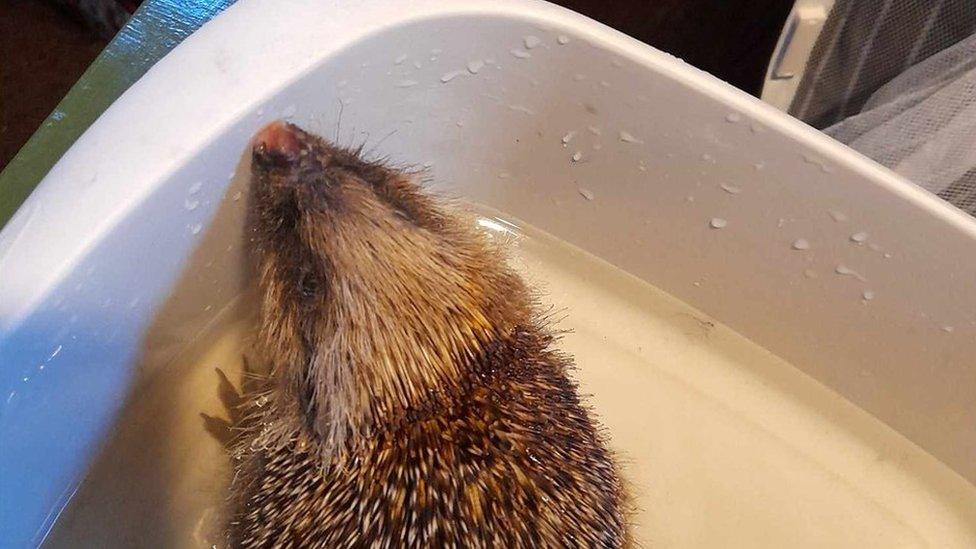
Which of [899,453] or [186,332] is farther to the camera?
[899,453]

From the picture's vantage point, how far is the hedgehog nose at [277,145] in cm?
112

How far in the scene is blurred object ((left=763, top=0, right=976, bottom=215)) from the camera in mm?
1310

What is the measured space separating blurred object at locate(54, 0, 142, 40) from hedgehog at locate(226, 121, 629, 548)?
0.97 metres

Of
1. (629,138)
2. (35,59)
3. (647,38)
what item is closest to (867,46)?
(629,138)

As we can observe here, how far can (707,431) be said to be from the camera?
5.23 ft

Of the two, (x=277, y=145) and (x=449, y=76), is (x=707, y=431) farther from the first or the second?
(x=277, y=145)

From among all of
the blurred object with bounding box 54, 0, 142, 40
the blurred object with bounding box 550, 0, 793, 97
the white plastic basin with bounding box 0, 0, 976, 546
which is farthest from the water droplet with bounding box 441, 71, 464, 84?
the blurred object with bounding box 54, 0, 142, 40

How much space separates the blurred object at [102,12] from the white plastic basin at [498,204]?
2.94 ft

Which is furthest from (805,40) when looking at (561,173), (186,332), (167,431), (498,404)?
(167,431)

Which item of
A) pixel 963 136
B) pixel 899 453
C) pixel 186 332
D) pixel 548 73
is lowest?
pixel 899 453

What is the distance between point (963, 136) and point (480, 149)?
2.60 feet

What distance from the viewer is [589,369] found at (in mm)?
1614

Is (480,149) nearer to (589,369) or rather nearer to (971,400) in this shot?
(589,369)

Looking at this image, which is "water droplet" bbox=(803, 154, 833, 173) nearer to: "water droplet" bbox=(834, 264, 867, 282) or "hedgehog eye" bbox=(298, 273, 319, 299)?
"water droplet" bbox=(834, 264, 867, 282)
